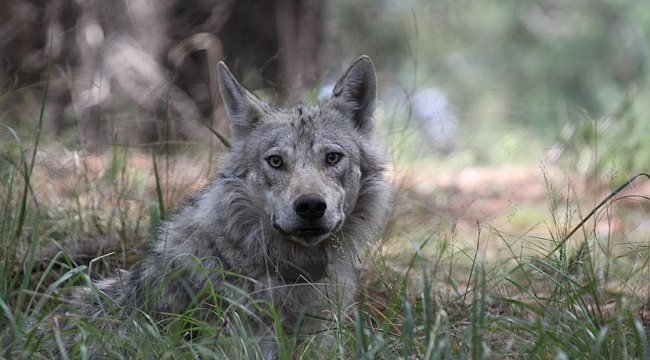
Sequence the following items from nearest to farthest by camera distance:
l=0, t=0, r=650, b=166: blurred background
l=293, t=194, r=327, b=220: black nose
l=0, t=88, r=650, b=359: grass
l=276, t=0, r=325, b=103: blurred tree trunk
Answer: l=0, t=88, r=650, b=359: grass
l=293, t=194, r=327, b=220: black nose
l=0, t=0, r=650, b=166: blurred background
l=276, t=0, r=325, b=103: blurred tree trunk

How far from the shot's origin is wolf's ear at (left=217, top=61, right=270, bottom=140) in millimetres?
4098

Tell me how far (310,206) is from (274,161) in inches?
20.2

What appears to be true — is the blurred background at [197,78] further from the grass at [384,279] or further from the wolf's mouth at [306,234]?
the wolf's mouth at [306,234]

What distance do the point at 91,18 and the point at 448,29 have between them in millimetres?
13247

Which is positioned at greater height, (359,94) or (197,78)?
(197,78)

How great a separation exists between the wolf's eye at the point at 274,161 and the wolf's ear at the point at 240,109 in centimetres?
34

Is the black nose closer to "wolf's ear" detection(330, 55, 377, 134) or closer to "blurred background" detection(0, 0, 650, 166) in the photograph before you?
"wolf's ear" detection(330, 55, 377, 134)

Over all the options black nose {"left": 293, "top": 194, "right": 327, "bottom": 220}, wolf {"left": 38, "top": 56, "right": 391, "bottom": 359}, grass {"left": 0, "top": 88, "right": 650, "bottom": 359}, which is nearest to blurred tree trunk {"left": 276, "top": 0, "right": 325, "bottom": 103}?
grass {"left": 0, "top": 88, "right": 650, "bottom": 359}

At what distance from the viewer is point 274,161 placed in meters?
3.87

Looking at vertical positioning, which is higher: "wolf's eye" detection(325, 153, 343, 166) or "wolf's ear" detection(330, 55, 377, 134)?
"wolf's ear" detection(330, 55, 377, 134)

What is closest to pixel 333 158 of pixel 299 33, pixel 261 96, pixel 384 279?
pixel 384 279

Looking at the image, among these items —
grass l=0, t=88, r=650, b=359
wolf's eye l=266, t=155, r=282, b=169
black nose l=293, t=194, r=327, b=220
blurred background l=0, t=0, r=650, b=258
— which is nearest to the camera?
grass l=0, t=88, r=650, b=359

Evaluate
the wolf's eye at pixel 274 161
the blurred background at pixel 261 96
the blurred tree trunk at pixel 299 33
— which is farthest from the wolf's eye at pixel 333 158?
the blurred tree trunk at pixel 299 33

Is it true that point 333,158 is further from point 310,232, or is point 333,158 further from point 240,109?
point 240,109
